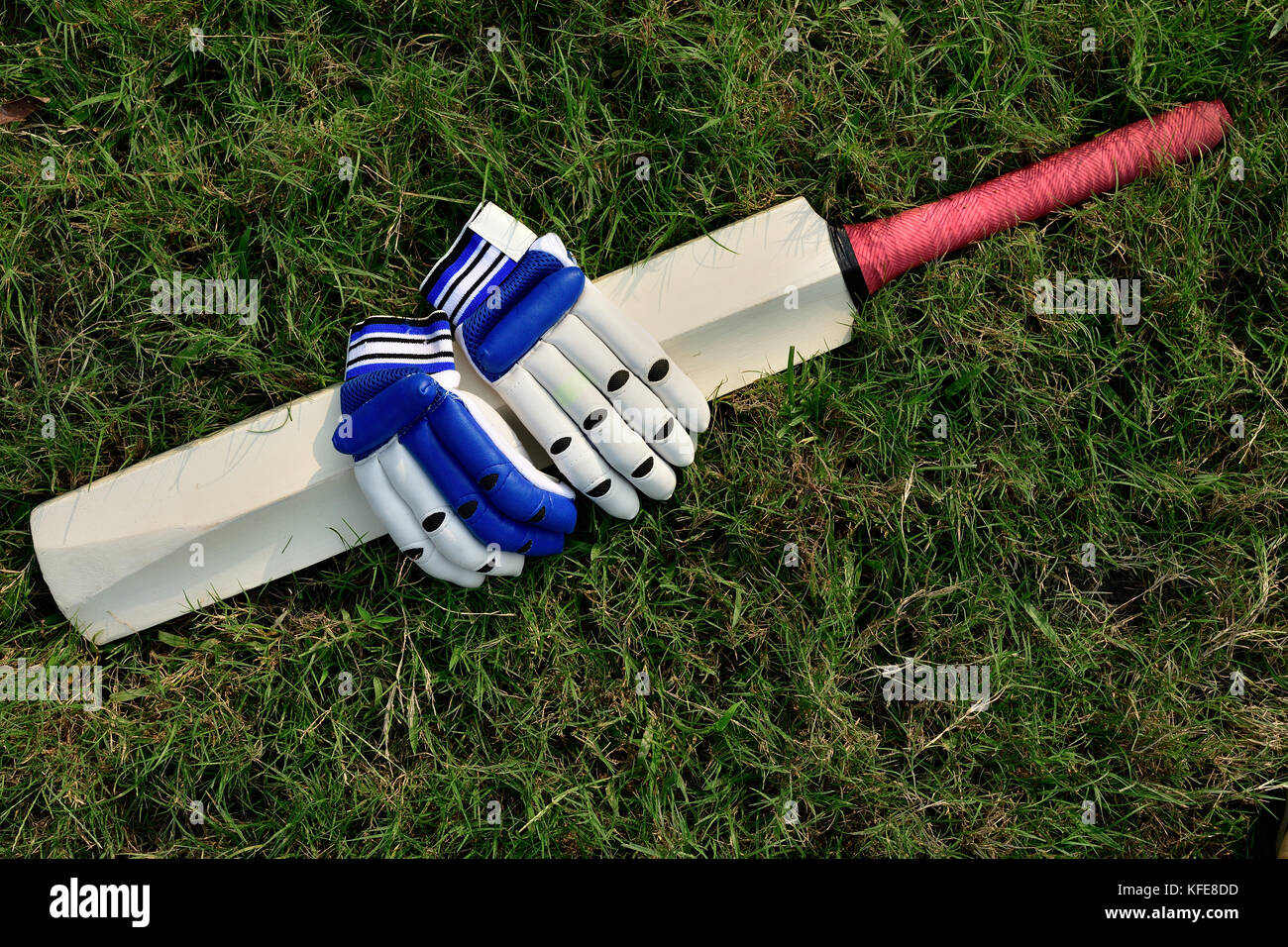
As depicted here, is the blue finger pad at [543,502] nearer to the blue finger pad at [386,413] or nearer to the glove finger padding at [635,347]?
the blue finger pad at [386,413]

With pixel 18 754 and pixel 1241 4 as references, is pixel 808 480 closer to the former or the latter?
pixel 1241 4

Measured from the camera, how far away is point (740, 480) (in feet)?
7.44

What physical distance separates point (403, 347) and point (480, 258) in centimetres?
28

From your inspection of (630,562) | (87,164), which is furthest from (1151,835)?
(87,164)

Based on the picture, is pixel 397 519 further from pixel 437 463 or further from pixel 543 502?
pixel 543 502

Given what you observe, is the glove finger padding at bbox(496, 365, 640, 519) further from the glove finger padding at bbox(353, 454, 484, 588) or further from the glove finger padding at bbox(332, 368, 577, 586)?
the glove finger padding at bbox(353, 454, 484, 588)

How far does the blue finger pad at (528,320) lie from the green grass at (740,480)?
252 mm

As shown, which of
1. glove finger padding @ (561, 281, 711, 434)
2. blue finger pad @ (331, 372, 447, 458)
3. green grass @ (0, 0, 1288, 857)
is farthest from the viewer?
green grass @ (0, 0, 1288, 857)

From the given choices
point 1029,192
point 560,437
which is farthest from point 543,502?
point 1029,192

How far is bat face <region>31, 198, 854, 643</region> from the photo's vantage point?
7.27ft

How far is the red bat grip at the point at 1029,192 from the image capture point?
2.23m

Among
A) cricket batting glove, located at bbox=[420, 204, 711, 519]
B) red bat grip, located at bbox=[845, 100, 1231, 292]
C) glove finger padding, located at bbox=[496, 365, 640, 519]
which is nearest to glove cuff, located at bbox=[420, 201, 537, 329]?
cricket batting glove, located at bbox=[420, 204, 711, 519]

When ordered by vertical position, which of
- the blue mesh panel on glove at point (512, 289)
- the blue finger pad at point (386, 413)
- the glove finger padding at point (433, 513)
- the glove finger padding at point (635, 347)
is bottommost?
the glove finger padding at point (433, 513)

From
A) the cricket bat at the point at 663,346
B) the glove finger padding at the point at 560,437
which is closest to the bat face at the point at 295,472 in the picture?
the cricket bat at the point at 663,346
